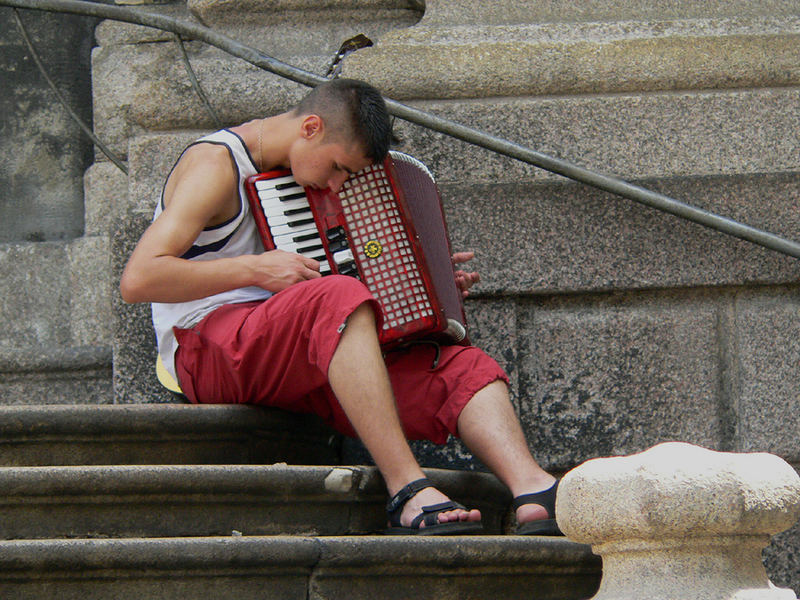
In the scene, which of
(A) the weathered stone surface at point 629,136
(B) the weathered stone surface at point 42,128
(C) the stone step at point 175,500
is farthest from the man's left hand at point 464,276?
(B) the weathered stone surface at point 42,128

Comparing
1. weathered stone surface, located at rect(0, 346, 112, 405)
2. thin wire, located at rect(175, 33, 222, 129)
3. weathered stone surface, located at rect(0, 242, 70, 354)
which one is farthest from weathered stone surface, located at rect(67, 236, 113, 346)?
thin wire, located at rect(175, 33, 222, 129)

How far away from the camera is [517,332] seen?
4.15 metres

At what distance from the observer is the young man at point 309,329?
323cm

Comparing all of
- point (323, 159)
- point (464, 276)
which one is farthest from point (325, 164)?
point (464, 276)

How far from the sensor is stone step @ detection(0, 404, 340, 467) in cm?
322

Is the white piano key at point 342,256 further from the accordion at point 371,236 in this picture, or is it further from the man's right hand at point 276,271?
the man's right hand at point 276,271

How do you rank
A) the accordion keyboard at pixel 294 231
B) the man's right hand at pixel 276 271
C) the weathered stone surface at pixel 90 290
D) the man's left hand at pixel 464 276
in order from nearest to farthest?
the man's right hand at pixel 276 271, the accordion keyboard at pixel 294 231, the man's left hand at pixel 464 276, the weathered stone surface at pixel 90 290

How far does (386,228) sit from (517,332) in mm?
754

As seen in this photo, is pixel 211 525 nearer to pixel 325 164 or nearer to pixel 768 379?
pixel 325 164

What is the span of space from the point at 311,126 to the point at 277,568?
1.47 metres

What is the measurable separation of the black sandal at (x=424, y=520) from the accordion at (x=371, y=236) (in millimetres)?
552

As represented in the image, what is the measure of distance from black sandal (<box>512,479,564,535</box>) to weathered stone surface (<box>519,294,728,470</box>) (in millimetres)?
774

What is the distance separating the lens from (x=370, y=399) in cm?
323

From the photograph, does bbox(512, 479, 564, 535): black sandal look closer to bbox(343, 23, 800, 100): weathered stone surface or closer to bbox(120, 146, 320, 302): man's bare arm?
bbox(120, 146, 320, 302): man's bare arm
